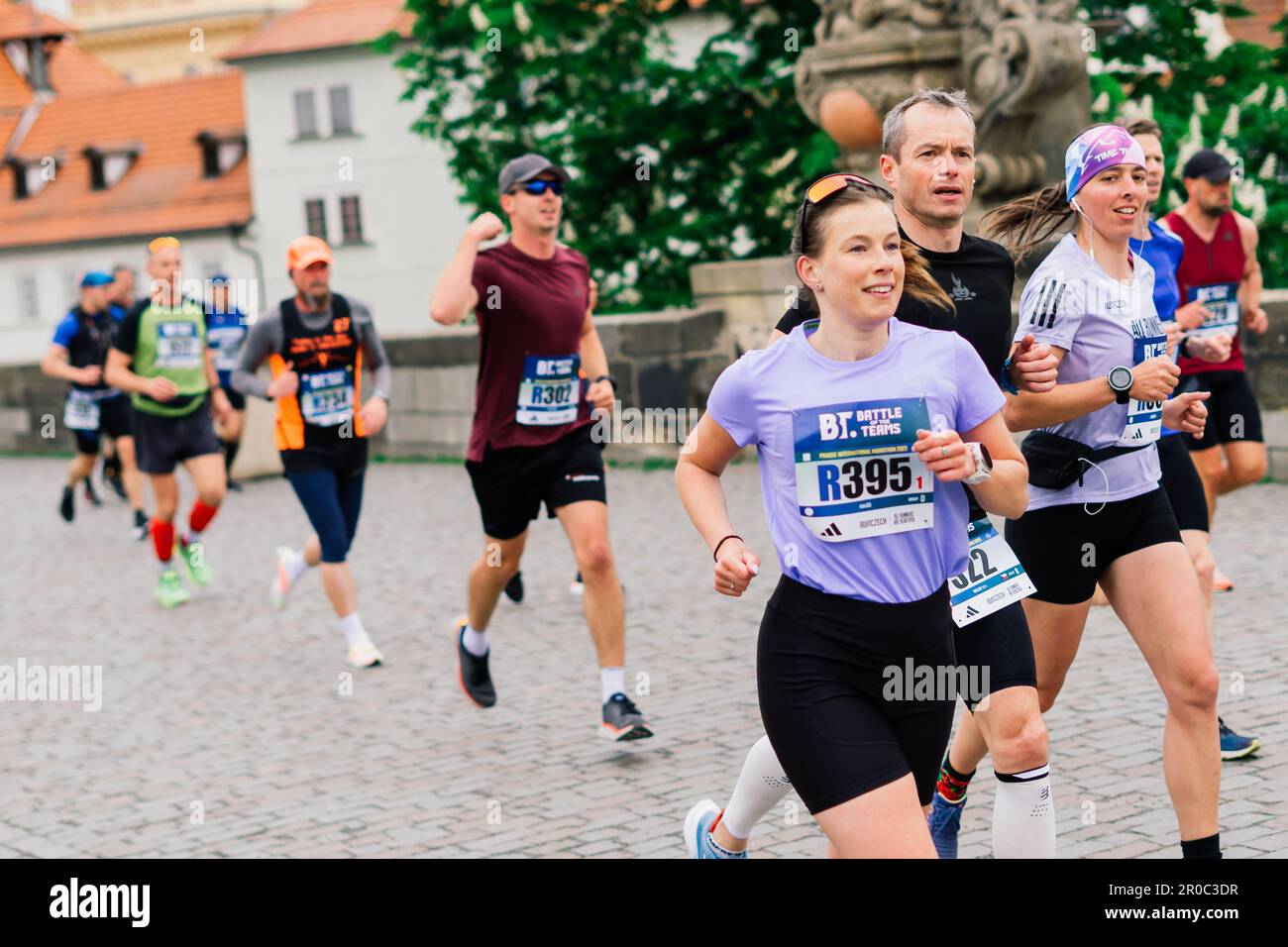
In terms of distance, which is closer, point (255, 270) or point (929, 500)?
point (929, 500)

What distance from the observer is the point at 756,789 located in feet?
15.2

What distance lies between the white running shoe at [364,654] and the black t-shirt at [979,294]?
15.9 ft

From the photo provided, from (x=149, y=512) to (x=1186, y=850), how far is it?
43.4 ft

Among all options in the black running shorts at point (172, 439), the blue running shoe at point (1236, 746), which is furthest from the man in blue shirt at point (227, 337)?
the blue running shoe at point (1236, 746)

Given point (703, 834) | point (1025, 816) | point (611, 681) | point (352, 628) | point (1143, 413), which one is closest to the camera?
point (1025, 816)

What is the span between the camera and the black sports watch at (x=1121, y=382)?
15.8ft

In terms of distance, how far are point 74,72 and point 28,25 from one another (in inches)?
108

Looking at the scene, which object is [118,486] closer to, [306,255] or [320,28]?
[306,255]

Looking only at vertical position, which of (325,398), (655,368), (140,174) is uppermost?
(140,174)

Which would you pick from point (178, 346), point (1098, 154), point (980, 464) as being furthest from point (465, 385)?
point (980, 464)

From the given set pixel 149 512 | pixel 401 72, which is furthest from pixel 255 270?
pixel 149 512

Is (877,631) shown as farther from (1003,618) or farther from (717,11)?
(717,11)

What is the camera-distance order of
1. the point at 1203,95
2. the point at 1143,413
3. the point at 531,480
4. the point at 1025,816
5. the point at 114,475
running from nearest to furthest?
the point at 1025,816 → the point at 1143,413 → the point at 531,480 → the point at 1203,95 → the point at 114,475
